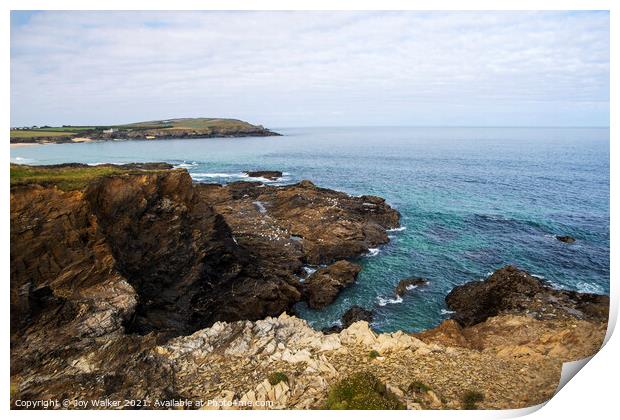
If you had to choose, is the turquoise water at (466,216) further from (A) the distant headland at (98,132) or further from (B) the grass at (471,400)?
(B) the grass at (471,400)

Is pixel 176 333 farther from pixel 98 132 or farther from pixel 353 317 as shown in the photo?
pixel 98 132

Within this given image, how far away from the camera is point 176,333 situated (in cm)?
1419

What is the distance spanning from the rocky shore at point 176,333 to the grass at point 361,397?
67 millimetres

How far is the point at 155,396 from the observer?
1078cm

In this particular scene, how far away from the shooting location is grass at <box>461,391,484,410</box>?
1063 cm

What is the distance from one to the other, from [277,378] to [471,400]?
17.5 ft

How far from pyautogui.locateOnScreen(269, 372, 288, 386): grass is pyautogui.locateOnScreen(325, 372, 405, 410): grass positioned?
135 centimetres

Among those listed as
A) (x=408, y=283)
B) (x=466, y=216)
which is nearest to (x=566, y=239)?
(x=466, y=216)

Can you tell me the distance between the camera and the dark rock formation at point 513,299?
57.4 ft

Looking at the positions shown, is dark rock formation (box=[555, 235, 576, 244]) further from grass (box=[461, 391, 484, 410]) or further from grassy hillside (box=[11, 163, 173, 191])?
grassy hillside (box=[11, 163, 173, 191])

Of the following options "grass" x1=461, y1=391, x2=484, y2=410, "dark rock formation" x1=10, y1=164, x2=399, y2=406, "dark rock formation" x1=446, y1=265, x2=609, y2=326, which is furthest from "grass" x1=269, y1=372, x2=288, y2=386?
"dark rock formation" x1=446, y1=265, x2=609, y2=326

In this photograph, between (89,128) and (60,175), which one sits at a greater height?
(89,128)

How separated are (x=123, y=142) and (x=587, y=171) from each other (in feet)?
97.3
